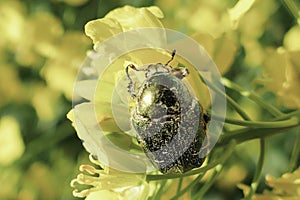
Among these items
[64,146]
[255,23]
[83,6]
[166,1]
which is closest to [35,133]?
[64,146]

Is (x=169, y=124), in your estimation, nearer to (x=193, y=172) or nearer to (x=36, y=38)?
(x=193, y=172)

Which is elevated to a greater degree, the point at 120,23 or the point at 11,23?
the point at 120,23

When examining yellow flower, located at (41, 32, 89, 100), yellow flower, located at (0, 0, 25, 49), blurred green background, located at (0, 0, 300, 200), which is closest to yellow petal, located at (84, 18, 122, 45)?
blurred green background, located at (0, 0, 300, 200)

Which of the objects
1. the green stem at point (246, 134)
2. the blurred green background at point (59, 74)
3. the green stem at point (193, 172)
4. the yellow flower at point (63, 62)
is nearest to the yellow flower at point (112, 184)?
the green stem at point (193, 172)

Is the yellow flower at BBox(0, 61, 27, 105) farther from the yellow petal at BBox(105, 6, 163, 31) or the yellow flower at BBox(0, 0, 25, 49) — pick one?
the yellow petal at BBox(105, 6, 163, 31)

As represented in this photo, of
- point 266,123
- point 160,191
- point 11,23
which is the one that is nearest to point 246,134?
point 266,123
